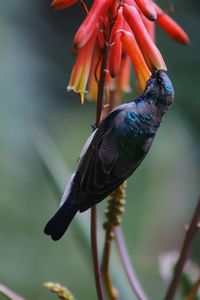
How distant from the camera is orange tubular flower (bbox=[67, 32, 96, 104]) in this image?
1592mm

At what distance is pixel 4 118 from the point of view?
4062 millimetres

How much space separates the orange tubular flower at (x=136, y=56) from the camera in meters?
1.53

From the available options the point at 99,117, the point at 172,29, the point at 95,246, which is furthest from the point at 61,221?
the point at 172,29

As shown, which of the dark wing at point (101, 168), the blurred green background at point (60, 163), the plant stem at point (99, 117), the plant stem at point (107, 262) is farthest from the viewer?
the blurred green background at point (60, 163)

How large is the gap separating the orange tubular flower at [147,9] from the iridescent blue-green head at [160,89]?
127 millimetres

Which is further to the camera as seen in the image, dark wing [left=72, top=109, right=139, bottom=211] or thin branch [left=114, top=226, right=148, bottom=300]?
thin branch [left=114, top=226, right=148, bottom=300]

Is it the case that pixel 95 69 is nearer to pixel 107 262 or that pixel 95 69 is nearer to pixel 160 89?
pixel 160 89

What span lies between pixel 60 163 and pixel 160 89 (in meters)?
0.68

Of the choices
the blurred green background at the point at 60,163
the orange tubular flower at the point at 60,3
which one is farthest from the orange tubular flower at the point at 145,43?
the blurred green background at the point at 60,163

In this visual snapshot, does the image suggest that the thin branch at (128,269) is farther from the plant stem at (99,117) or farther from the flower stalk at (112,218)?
the plant stem at (99,117)

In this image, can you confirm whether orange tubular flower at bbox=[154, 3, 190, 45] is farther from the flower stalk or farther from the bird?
the flower stalk

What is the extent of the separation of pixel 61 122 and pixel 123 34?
2.78 m

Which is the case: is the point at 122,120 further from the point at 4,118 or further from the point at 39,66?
the point at 39,66

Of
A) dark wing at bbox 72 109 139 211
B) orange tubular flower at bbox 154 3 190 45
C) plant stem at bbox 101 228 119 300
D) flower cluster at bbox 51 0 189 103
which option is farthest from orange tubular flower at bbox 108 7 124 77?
plant stem at bbox 101 228 119 300
